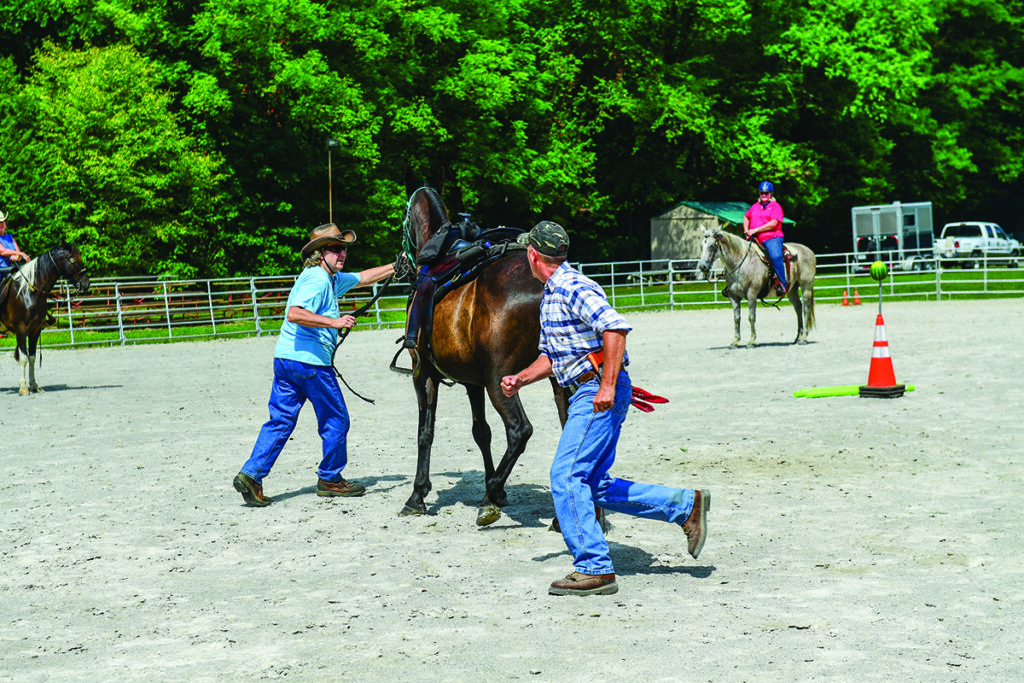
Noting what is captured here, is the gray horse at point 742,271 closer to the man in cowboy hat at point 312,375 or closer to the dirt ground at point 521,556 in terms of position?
the dirt ground at point 521,556

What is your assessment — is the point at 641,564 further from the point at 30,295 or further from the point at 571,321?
the point at 30,295

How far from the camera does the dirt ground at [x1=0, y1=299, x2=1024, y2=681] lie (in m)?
4.90

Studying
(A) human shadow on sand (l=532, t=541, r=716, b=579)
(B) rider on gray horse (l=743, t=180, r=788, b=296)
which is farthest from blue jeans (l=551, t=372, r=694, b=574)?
(B) rider on gray horse (l=743, t=180, r=788, b=296)

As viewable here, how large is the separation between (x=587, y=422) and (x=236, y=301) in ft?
92.9

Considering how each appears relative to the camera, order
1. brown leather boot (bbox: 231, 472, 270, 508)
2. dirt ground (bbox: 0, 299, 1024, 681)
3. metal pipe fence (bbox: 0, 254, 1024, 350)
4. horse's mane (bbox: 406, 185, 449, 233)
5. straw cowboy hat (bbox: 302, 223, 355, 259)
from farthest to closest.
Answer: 1. metal pipe fence (bbox: 0, 254, 1024, 350)
2. horse's mane (bbox: 406, 185, 449, 233)
3. straw cowboy hat (bbox: 302, 223, 355, 259)
4. brown leather boot (bbox: 231, 472, 270, 508)
5. dirt ground (bbox: 0, 299, 1024, 681)

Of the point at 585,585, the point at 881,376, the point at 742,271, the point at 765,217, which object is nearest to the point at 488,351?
the point at 585,585

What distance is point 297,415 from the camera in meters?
8.27

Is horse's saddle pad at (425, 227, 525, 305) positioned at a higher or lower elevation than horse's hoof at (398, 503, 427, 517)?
higher

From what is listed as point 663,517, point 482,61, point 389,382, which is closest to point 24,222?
point 482,61

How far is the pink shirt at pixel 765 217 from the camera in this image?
20.4 meters

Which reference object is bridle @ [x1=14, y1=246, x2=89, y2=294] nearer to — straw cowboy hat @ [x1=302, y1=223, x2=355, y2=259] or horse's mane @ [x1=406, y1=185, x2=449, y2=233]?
straw cowboy hat @ [x1=302, y1=223, x2=355, y2=259]

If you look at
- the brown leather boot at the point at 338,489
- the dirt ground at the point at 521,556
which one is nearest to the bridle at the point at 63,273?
the dirt ground at the point at 521,556

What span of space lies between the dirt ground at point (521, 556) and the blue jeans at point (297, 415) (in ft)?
1.06

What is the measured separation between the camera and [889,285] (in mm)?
34062
